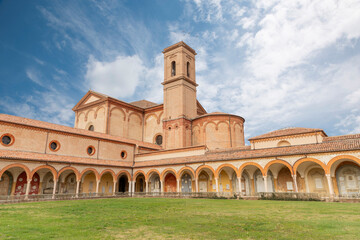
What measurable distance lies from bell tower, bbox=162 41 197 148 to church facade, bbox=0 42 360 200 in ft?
0.45

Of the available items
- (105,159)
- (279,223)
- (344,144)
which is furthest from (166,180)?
(279,223)

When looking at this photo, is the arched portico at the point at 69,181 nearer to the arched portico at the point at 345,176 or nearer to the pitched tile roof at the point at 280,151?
the pitched tile roof at the point at 280,151

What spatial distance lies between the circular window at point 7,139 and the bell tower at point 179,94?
16989mm

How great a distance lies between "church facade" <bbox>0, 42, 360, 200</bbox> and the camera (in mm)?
18078

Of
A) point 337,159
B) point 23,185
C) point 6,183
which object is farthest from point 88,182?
point 337,159

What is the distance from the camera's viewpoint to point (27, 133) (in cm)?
1991

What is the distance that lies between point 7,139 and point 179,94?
19345mm

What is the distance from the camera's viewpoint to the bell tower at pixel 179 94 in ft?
101

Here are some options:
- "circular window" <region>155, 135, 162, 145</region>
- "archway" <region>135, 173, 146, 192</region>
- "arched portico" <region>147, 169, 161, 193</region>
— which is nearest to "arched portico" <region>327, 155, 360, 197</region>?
"arched portico" <region>147, 169, 161, 193</region>

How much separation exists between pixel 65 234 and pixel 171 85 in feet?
93.4

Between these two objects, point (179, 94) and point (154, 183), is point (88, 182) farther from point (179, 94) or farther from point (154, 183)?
point (179, 94)

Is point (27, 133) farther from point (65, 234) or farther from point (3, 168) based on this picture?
point (65, 234)

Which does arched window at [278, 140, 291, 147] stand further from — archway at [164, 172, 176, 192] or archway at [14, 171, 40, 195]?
archway at [14, 171, 40, 195]

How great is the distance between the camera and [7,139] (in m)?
18.8
